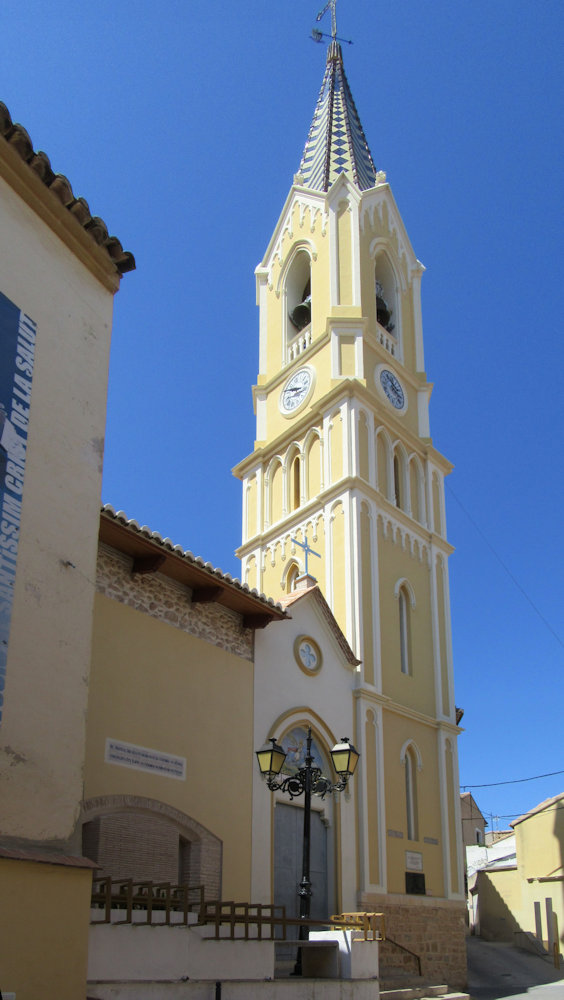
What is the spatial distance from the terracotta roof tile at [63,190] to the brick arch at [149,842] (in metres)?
6.19

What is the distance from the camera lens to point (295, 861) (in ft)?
47.7

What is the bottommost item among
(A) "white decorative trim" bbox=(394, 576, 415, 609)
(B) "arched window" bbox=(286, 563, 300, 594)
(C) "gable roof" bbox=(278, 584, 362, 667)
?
(C) "gable roof" bbox=(278, 584, 362, 667)

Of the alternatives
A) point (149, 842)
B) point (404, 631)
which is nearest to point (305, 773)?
point (149, 842)

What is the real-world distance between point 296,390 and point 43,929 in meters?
16.6

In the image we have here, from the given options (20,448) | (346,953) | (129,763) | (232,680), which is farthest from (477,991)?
(20,448)

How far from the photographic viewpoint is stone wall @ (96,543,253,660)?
39.4ft

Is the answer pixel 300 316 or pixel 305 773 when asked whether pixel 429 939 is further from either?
pixel 300 316

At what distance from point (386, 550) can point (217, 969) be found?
11.3 metres

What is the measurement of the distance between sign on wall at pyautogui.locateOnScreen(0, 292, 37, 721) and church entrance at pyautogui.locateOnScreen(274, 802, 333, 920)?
26.9 ft

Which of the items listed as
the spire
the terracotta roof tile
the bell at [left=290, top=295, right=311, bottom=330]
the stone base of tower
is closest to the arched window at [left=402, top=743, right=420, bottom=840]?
the stone base of tower

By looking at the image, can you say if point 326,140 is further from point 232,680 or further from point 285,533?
point 232,680

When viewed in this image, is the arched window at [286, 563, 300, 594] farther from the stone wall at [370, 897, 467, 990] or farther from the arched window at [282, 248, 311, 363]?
the stone wall at [370, 897, 467, 990]

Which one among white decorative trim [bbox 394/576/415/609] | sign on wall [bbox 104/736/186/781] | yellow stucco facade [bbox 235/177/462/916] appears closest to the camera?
sign on wall [bbox 104/736/186/781]

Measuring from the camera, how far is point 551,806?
25.2 m
